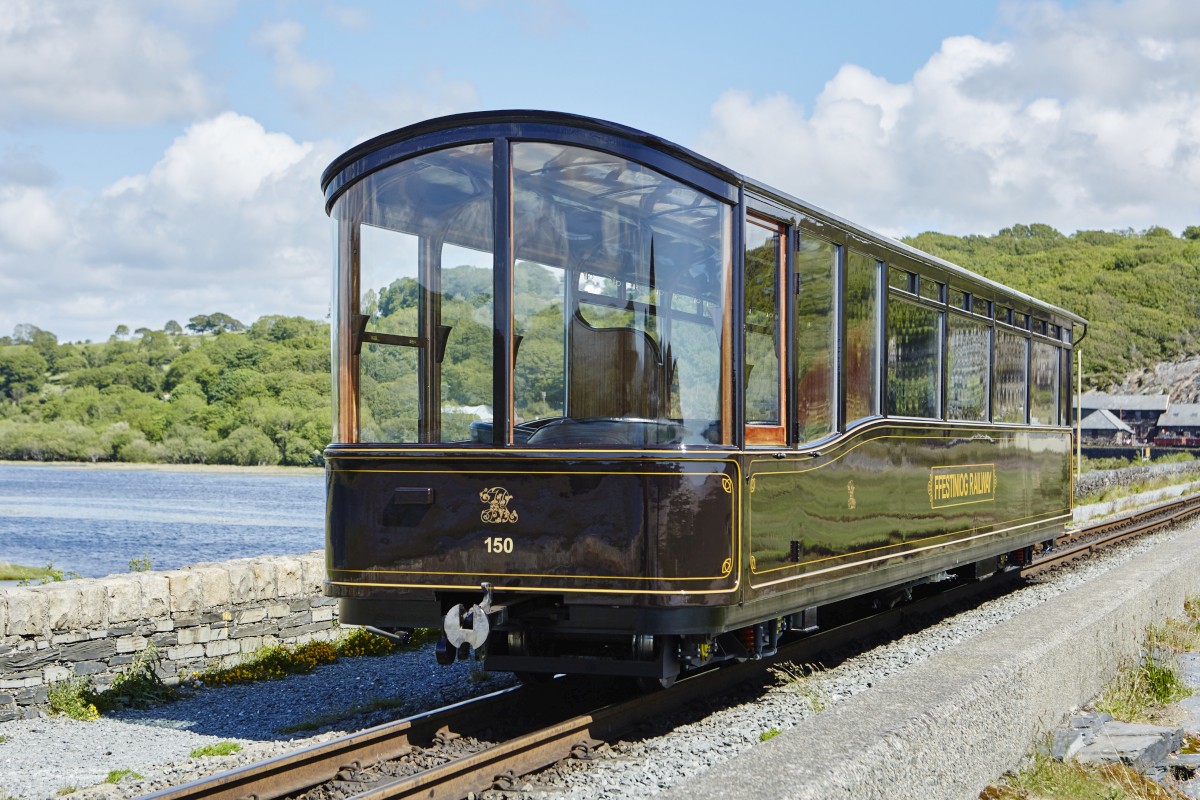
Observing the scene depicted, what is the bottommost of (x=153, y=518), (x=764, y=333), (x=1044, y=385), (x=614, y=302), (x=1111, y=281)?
(x=153, y=518)

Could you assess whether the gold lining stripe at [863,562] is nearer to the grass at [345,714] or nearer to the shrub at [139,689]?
the grass at [345,714]

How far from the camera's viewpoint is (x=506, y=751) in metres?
5.50

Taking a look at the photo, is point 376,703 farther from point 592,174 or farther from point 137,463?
point 137,463

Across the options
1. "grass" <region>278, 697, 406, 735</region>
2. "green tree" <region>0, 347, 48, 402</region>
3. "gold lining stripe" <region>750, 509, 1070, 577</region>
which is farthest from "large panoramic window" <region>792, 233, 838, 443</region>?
"green tree" <region>0, 347, 48, 402</region>

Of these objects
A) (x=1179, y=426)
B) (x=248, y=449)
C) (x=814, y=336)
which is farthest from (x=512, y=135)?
(x=1179, y=426)

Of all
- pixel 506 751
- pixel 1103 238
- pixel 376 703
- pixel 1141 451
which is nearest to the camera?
pixel 506 751

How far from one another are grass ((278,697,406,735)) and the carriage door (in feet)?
8.33

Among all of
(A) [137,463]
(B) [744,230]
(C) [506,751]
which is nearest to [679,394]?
(B) [744,230]

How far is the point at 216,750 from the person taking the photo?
6133mm

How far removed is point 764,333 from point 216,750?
11.3 ft

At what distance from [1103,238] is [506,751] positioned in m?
180

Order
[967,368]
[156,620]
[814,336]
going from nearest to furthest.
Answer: [814,336] → [156,620] → [967,368]

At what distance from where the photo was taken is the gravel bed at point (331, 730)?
5582mm

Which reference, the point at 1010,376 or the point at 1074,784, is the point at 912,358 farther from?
the point at 1074,784
